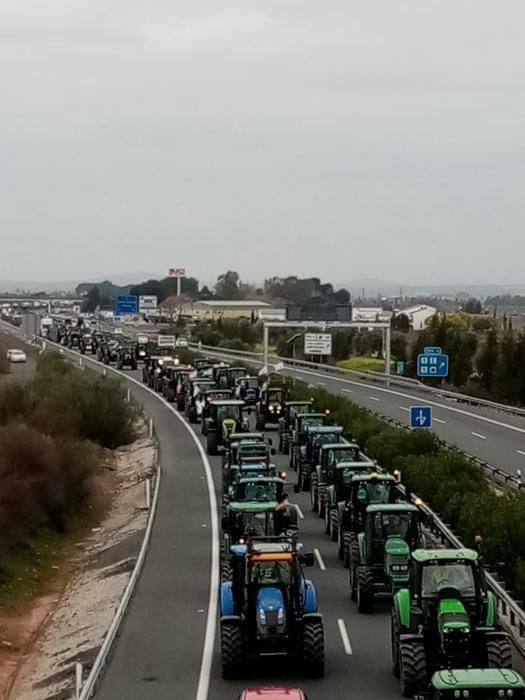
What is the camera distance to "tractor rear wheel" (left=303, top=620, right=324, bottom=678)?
17.9 meters

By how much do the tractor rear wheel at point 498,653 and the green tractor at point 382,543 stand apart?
18.4 ft

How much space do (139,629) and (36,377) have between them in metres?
49.6

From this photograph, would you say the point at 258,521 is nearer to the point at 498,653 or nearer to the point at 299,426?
the point at 498,653

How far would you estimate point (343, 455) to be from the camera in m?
32.5

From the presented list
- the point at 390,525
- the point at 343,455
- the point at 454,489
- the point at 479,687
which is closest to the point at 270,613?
the point at 390,525

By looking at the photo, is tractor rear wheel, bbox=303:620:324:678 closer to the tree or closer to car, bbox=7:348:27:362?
the tree

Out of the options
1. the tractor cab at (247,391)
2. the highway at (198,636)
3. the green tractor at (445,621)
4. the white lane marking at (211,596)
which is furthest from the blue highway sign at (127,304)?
the green tractor at (445,621)

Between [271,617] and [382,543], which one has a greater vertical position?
[382,543]

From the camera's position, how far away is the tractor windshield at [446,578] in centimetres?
1709

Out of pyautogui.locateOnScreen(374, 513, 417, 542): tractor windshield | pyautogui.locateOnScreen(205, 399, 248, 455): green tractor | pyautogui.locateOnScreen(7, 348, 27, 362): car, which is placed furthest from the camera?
pyautogui.locateOnScreen(7, 348, 27, 362): car

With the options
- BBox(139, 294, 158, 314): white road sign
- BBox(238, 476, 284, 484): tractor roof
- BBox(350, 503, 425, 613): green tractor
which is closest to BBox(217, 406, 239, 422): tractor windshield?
BBox(238, 476, 284, 484): tractor roof

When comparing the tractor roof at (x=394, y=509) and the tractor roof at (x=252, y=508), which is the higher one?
the tractor roof at (x=394, y=509)

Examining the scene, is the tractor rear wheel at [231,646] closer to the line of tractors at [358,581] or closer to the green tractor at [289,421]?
the line of tractors at [358,581]

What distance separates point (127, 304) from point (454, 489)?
72840mm
